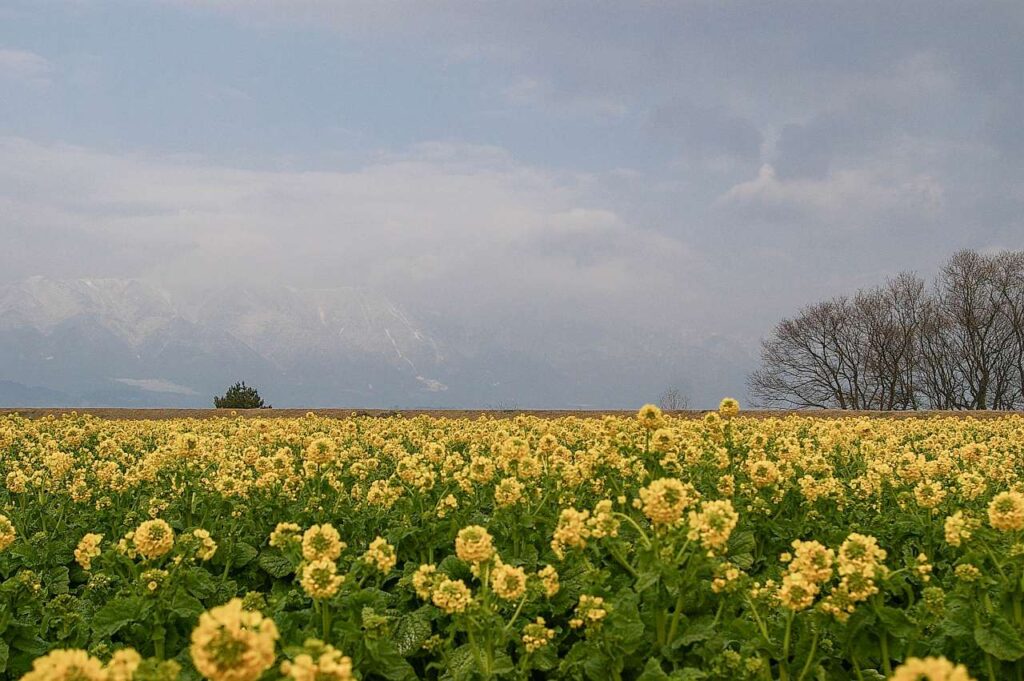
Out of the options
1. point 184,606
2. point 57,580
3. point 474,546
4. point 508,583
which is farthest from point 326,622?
point 57,580

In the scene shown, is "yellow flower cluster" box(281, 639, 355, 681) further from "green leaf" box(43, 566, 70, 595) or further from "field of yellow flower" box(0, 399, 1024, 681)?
"green leaf" box(43, 566, 70, 595)

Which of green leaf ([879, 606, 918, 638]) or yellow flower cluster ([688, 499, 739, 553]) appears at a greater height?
yellow flower cluster ([688, 499, 739, 553])

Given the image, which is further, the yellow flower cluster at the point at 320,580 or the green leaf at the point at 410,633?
the green leaf at the point at 410,633

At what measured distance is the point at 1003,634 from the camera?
423 cm

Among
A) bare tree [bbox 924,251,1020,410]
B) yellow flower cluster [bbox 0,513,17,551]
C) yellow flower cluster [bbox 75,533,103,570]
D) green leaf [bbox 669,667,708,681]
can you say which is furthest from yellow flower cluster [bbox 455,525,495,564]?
bare tree [bbox 924,251,1020,410]

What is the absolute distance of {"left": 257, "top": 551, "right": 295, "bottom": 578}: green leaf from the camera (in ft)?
20.1

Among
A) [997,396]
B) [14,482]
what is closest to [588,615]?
[14,482]

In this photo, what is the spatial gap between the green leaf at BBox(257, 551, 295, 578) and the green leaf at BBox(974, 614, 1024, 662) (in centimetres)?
466

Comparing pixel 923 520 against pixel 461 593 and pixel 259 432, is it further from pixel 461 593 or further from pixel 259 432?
pixel 259 432

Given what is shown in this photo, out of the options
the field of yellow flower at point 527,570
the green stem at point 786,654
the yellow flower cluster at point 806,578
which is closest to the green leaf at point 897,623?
the field of yellow flower at point 527,570

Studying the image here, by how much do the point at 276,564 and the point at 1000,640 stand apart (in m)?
5.00

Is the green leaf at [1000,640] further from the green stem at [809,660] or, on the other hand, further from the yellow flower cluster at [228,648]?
the yellow flower cluster at [228,648]

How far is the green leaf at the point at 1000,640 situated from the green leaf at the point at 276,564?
15.3 feet

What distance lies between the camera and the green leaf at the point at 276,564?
6.12 meters
